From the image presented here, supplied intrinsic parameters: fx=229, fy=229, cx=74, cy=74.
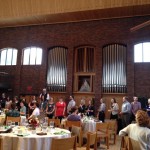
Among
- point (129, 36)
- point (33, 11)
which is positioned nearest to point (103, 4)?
point (129, 36)

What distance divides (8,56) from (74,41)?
5103 millimetres

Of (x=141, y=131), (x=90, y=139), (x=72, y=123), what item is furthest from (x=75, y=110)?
(x=141, y=131)

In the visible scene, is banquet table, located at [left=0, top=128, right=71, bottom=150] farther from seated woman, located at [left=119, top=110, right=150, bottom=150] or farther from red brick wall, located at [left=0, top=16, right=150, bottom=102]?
red brick wall, located at [left=0, top=16, right=150, bottom=102]

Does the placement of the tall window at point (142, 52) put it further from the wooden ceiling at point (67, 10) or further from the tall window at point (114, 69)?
the wooden ceiling at point (67, 10)

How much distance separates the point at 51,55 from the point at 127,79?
5.18m

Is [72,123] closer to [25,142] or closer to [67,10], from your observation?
[25,142]

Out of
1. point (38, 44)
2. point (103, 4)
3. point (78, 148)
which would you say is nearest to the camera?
point (78, 148)

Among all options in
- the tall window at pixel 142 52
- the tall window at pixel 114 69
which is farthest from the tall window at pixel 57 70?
the tall window at pixel 142 52

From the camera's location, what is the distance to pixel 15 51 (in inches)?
640

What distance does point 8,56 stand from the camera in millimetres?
16375

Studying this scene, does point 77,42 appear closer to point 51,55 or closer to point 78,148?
point 51,55

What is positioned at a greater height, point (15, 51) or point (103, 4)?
point (103, 4)

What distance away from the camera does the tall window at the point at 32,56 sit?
1557 centimetres

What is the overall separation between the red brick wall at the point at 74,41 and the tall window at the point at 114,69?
29cm
